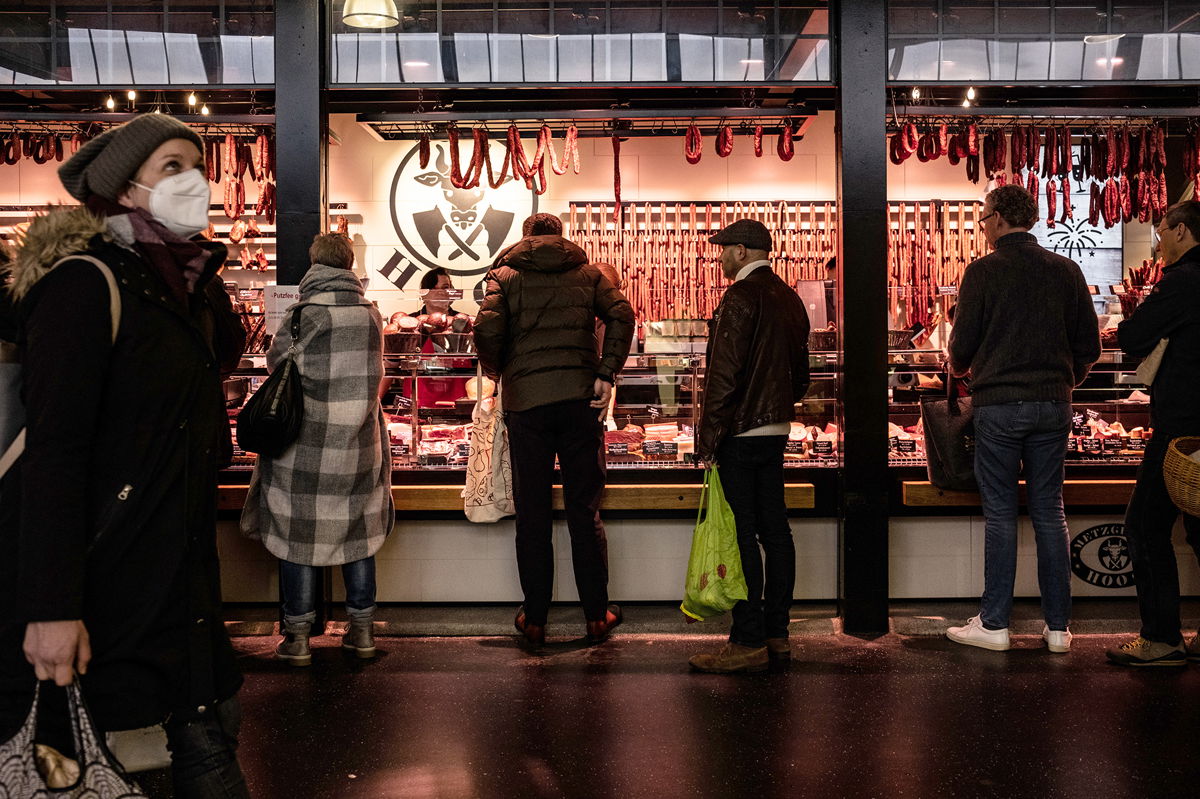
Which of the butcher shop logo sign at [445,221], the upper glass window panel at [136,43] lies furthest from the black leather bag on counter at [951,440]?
the butcher shop logo sign at [445,221]

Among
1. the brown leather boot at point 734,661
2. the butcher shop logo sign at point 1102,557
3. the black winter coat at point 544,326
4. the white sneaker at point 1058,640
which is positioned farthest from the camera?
the butcher shop logo sign at point 1102,557

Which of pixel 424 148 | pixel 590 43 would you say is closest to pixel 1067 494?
pixel 590 43

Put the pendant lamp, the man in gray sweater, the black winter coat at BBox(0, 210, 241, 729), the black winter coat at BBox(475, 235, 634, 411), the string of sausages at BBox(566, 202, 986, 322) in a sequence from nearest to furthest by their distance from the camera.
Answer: the black winter coat at BBox(0, 210, 241, 729) < the man in gray sweater < the black winter coat at BBox(475, 235, 634, 411) < the pendant lamp < the string of sausages at BBox(566, 202, 986, 322)

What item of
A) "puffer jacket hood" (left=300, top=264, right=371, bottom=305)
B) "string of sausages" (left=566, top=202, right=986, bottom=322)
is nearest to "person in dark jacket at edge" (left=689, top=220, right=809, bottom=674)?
"puffer jacket hood" (left=300, top=264, right=371, bottom=305)

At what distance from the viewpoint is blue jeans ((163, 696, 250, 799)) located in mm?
2338

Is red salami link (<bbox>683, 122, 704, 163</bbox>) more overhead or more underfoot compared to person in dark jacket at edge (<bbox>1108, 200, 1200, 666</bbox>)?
more overhead

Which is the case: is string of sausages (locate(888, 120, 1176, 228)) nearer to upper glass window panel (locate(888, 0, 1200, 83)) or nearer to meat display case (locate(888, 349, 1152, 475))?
upper glass window panel (locate(888, 0, 1200, 83))

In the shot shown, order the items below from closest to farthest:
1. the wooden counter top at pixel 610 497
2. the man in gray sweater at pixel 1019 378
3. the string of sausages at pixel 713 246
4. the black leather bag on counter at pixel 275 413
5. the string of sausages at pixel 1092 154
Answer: the black leather bag on counter at pixel 275 413
the man in gray sweater at pixel 1019 378
the wooden counter top at pixel 610 497
the string of sausages at pixel 1092 154
the string of sausages at pixel 713 246

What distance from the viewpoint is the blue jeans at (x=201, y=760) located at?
2.34 metres

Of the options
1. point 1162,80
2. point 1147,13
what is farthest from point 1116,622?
point 1147,13

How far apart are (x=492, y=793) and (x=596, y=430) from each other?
6.99 ft

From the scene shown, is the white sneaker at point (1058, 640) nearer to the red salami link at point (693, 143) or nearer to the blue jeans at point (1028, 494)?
the blue jeans at point (1028, 494)

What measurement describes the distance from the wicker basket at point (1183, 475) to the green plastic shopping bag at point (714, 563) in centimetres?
178

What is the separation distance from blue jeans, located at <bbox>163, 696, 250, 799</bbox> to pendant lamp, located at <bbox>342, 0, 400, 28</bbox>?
152 inches
